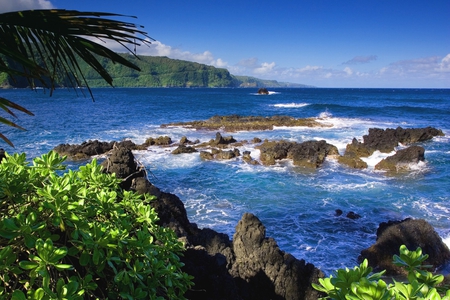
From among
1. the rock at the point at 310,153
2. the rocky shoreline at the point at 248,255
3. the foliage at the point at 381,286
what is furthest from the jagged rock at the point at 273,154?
the foliage at the point at 381,286

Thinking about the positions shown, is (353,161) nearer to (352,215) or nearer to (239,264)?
(352,215)

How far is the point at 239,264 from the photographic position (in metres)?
6.26

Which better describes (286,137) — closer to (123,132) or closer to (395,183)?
(395,183)

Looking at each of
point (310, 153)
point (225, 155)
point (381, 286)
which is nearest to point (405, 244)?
point (381, 286)

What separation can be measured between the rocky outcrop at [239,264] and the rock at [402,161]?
13159 mm

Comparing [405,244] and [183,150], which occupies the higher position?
[405,244]

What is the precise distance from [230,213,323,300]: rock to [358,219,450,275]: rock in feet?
10.4

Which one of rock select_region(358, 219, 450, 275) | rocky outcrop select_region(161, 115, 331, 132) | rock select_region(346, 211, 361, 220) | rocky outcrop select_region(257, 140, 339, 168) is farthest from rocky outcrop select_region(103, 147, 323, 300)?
rocky outcrop select_region(161, 115, 331, 132)

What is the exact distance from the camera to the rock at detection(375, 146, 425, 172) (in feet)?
57.4

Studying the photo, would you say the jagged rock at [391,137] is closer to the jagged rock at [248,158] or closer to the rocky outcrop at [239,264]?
the jagged rock at [248,158]

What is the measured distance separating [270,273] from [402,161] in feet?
49.1

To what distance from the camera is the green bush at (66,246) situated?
1.58 metres

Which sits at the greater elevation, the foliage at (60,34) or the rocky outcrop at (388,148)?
the foliage at (60,34)

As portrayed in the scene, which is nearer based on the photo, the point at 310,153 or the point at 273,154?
the point at 310,153
